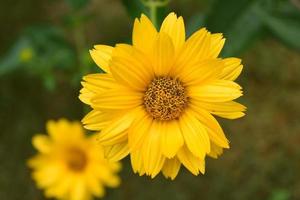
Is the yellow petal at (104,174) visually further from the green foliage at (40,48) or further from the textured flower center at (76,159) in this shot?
the green foliage at (40,48)

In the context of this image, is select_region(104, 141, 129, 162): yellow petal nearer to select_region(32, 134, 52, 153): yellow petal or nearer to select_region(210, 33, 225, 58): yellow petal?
select_region(210, 33, 225, 58): yellow petal

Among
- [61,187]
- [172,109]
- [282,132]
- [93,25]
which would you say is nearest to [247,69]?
[282,132]

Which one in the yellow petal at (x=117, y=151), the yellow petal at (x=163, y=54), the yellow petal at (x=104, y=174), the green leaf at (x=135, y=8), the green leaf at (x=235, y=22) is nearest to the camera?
the yellow petal at (x=163, y=54)

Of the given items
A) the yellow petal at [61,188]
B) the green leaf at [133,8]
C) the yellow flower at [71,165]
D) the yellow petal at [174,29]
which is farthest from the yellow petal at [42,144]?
the yellow petal at [174,29]

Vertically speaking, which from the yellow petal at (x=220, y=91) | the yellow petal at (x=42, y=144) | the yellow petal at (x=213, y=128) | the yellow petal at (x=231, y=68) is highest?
the yellow petal at (x=42, y=144)

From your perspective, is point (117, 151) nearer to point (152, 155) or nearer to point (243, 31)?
point (152, 155)

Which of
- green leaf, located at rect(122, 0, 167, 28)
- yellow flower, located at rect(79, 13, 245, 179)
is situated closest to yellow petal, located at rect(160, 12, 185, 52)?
yellow flower, located at rect(79, 13, 245, 179)

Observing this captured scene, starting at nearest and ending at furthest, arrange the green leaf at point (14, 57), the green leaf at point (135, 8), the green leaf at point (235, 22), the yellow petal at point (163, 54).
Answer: the yellow petal at point (163, 54) < the green leaf at point (135, 8) < the green leaf at point (235, 22) < the green leaf at point (14, 57)
